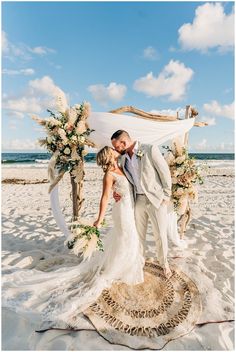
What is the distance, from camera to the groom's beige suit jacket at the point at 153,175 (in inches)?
155

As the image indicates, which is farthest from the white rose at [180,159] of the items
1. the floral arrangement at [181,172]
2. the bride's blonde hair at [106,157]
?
the bride's blonde hair at [106,157]

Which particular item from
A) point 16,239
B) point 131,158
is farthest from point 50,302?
point 16,239

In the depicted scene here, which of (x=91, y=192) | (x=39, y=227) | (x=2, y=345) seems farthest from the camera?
(x=91, y=192)

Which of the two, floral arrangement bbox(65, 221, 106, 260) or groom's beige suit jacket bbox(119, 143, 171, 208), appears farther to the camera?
groom's beige suit jacket bbox(119, 143, 171, 208)

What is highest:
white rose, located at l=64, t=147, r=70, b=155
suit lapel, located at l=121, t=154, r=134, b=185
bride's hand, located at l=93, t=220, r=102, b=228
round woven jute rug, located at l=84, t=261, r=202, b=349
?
white rose, located at l=64, t=147, r=70, b=155

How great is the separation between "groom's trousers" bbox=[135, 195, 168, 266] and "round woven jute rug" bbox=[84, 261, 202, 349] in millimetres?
466

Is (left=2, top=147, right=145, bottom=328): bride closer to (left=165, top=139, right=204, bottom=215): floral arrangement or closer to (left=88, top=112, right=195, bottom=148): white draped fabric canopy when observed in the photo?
(left=88, top=112, right=195, bottom=148): white draped fabric canopy

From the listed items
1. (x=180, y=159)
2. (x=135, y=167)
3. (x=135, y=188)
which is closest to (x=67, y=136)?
(x=135, y=167)

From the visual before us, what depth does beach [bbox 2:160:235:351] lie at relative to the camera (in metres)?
3.11

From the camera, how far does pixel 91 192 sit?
13.1 m

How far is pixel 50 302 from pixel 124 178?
6.04ft

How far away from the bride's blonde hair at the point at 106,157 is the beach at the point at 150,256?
0.81 meters

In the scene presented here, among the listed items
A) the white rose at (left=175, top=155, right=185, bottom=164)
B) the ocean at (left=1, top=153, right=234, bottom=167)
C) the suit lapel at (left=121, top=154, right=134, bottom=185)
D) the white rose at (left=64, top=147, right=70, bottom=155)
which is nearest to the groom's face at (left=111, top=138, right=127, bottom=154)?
the suit lapel at (left=121, top=154, right=134, bottom=185)

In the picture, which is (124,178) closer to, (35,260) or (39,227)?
(35,260)
